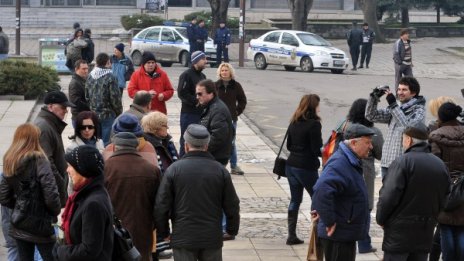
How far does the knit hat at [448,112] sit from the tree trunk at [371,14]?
3935cm

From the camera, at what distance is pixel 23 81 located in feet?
78.0

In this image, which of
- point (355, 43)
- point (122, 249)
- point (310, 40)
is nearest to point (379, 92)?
point (122, 249)

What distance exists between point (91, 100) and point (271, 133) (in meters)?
7.00

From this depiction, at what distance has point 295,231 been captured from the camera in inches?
450

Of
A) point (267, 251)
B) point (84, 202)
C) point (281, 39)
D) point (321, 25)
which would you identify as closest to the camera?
point (84, 202)

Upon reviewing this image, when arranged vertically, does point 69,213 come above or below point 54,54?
below

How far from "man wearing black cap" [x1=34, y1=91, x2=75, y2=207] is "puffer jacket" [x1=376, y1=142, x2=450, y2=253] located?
9.39ft

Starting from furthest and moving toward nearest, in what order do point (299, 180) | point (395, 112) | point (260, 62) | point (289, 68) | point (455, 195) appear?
point (260, 62) → point (289, 68) → point (299, 180) → point (395, 112) → point (455, 195)

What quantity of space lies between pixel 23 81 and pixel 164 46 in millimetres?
13830

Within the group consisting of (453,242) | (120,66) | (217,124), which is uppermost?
(120,66)

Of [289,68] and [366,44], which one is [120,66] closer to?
[289,68]

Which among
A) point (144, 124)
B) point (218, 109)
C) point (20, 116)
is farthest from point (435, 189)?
point (20, 116)

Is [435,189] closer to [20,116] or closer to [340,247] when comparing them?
[340,247]

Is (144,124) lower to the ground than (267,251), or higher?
higher
